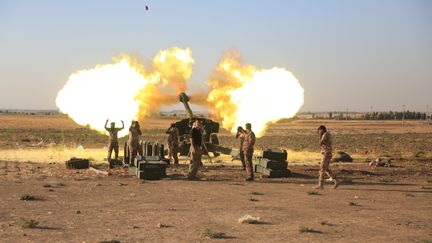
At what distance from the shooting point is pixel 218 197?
15641mm

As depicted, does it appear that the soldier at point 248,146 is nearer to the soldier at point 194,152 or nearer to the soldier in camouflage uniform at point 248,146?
the soldier in camouflage uniform at point 248,146

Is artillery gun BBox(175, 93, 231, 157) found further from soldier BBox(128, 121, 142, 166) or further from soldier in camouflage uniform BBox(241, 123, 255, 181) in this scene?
soldier in camouflage uniform BBox(241, 123, 255, 181)

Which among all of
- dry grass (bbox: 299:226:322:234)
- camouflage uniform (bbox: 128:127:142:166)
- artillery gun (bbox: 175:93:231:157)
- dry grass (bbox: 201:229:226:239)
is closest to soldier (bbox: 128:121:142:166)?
camouflage uniform (bbox: 128:127:142:166)

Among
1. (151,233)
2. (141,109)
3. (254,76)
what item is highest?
(254,76)

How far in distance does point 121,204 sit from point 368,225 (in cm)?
621

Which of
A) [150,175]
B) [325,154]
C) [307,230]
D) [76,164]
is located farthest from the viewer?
[76,164]

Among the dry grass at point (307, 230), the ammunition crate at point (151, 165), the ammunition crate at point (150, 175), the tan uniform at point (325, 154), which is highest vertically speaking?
the tan uniform at point (325, 154)

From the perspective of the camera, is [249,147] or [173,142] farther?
[173,142]

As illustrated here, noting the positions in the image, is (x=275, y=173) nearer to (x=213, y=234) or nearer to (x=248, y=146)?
(x=248, y=146)

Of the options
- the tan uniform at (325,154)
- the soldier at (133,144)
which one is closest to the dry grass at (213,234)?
the tan uniform at (325,154)

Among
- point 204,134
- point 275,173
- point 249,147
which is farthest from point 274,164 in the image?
point 204,134

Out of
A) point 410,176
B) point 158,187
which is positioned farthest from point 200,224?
point 410,176

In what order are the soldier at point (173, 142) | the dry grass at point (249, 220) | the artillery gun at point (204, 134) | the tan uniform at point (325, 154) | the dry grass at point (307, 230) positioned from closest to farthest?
the dry grass at point (307, 230) → the dry grass at point (249, 220) → the tan uniform at point (325, 154) → the soldier at point (173, 142) → the artillery gun at point (204, 134)

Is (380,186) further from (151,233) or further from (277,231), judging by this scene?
(151,233)
